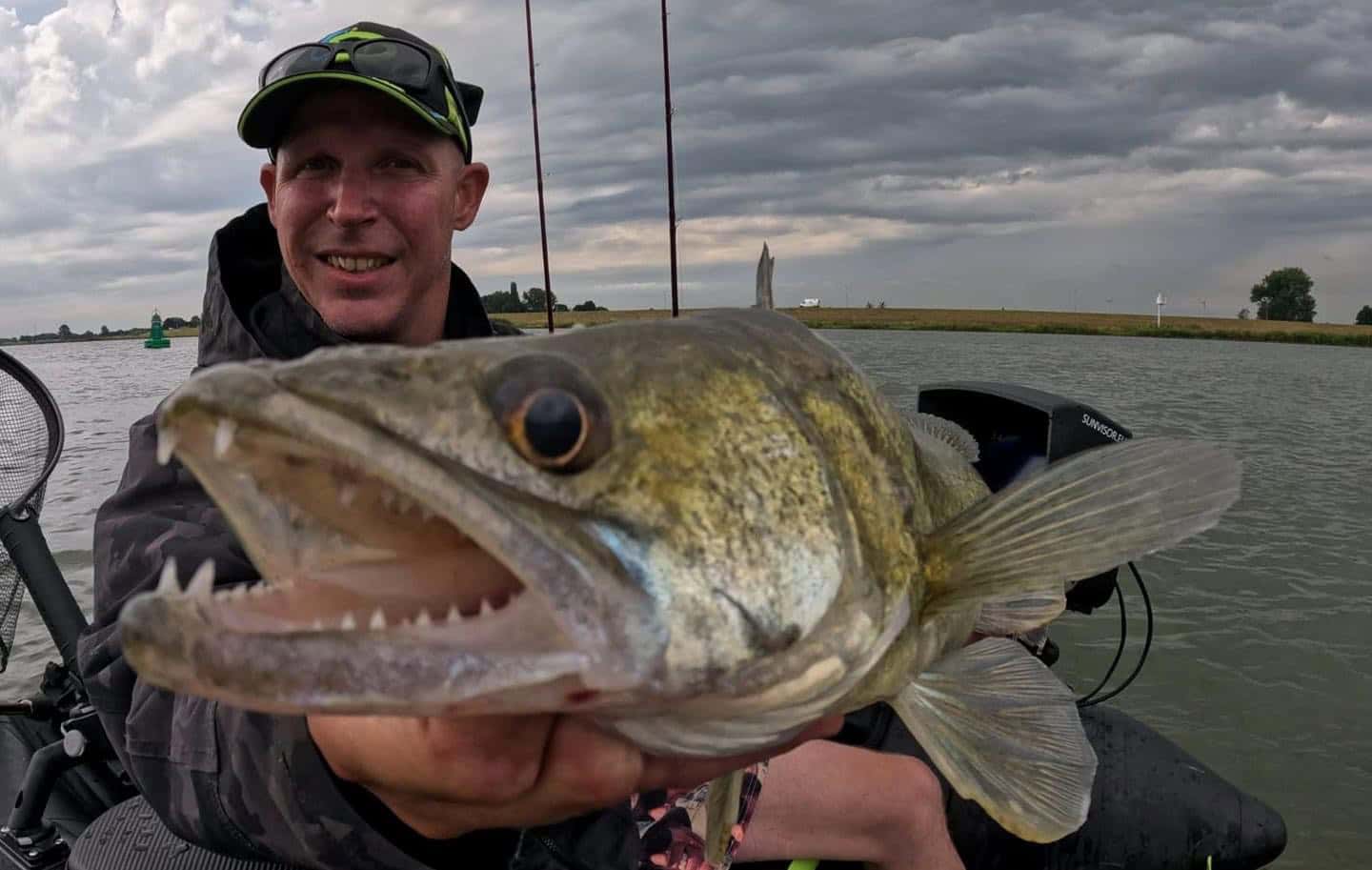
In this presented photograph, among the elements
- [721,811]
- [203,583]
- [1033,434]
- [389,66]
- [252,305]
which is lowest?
[721,811]

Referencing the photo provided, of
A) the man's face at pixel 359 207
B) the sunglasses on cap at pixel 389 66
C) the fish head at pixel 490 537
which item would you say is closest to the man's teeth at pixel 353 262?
the man's face at pixel 359 207

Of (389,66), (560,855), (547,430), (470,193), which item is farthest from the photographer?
(470,193)

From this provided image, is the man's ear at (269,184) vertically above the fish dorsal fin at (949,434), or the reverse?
the man's ear at (269,184)

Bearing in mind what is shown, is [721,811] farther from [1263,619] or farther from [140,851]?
[1263,619]

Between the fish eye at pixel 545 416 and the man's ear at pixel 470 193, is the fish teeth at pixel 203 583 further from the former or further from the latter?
the man's ear at pixel 470 193

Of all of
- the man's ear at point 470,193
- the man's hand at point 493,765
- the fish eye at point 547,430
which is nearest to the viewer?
the fish eye at point 547,430

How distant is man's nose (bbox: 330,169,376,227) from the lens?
3.28m

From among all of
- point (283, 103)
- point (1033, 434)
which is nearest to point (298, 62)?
point (283, 103)

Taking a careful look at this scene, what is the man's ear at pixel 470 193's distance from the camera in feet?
12.6

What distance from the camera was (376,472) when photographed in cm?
120

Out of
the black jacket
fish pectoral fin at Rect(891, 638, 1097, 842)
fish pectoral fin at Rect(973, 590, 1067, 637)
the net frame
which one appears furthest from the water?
the net frame

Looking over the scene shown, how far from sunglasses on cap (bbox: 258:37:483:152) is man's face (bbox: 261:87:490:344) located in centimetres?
8

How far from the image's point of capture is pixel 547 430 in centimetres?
129

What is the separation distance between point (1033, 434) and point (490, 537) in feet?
12.5
